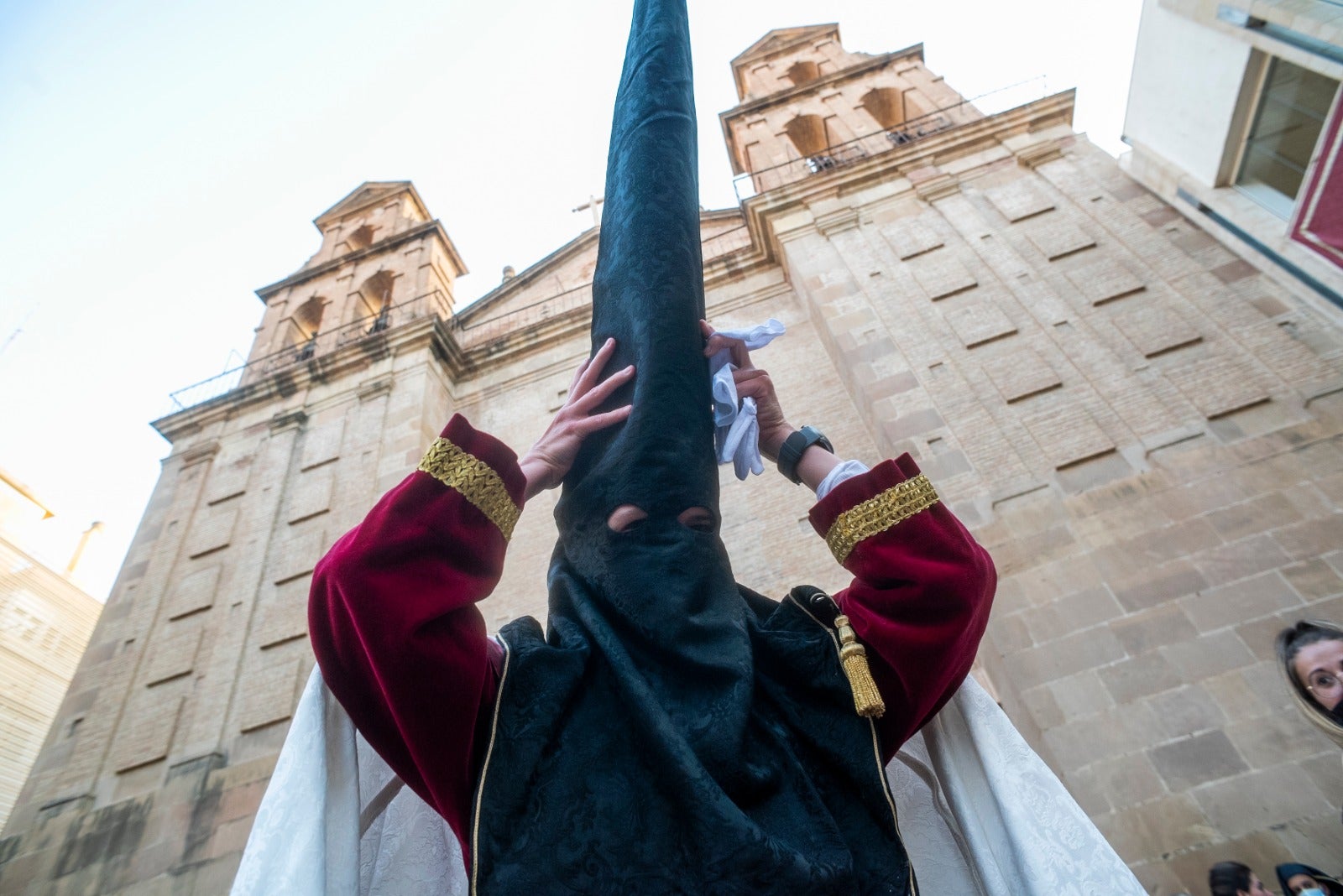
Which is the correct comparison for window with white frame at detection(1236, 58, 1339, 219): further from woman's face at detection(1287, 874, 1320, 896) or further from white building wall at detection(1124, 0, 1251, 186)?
woman's face at detection(1287, 874, 1320, 896)

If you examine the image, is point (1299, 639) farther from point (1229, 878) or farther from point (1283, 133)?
point (1283, 133)

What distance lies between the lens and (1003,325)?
659cm

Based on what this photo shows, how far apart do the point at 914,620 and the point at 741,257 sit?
322 inches

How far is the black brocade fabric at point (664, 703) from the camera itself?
1.35 meters

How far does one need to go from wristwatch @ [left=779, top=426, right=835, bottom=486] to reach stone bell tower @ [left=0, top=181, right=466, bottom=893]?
5489 mm

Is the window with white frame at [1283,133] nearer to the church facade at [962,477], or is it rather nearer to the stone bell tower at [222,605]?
the church facade at [962,477]

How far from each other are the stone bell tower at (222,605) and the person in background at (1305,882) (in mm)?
6117

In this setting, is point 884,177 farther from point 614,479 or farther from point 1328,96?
point 614,479

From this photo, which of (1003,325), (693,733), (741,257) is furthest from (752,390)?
(741,257)

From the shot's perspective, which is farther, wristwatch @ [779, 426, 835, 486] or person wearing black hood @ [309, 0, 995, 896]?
wristwatch @ [779, 426, 835, 486]

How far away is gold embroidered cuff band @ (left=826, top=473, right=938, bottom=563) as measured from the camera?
1.77 metres

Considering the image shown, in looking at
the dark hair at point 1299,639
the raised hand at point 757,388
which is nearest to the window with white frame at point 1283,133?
the dark hair at point 1299,639

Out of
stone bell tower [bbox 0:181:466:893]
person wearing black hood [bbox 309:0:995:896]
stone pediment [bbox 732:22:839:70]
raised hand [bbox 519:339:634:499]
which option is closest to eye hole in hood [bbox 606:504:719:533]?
person wearing black hood [bbox 309:0:995:896]

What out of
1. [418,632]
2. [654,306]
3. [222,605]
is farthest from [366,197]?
[418,632]
